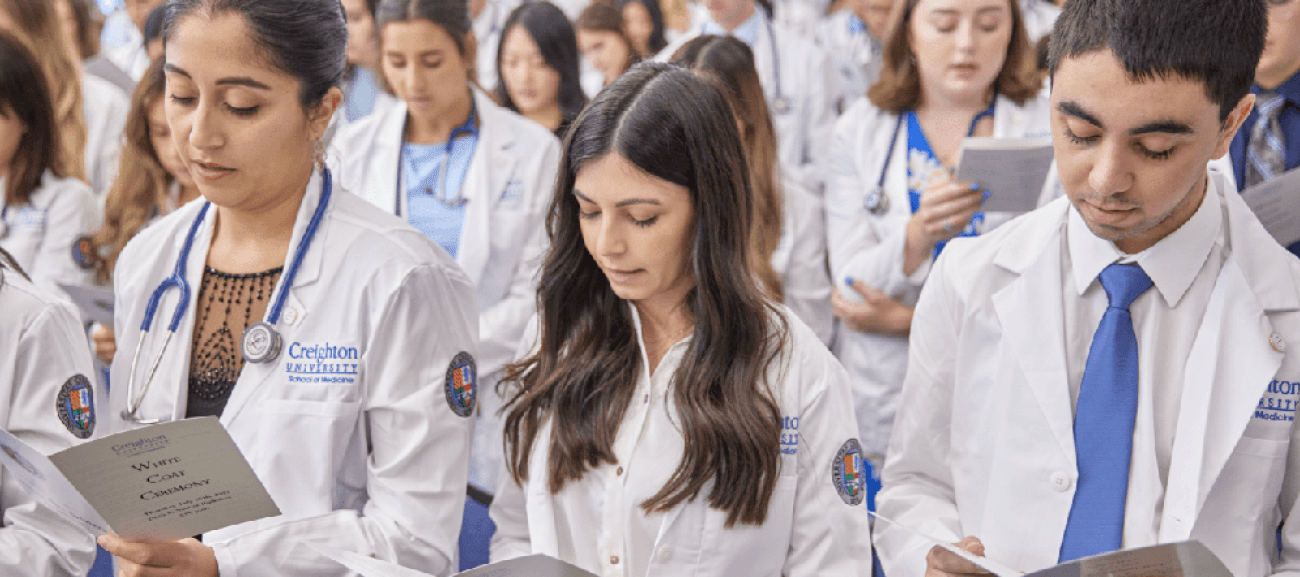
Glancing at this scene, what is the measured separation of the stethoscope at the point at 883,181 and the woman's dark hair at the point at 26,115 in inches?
85.3

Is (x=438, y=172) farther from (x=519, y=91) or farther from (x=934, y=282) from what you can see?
(x=934, y=282)

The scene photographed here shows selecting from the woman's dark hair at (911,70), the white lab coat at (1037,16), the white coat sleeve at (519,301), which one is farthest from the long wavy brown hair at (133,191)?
the white lab coat at (1037,16)

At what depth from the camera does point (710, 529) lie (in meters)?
1.84

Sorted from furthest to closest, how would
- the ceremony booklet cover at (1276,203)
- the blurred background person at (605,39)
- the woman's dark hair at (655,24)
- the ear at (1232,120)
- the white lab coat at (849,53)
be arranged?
the woman's dark hair at (655,24), the blurred background person at (605,39), the white lab coat at (849,53), the ceremony booklet cover at (1276,203), the ear at (1232,120)

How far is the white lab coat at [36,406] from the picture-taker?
1954mm

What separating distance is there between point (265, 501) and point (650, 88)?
90 centimetres

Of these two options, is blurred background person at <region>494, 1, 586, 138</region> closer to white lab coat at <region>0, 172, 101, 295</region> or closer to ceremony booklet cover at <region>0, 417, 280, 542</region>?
white lab coat at <region>0, 172, 101, 295</region>

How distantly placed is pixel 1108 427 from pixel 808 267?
6.31 feet

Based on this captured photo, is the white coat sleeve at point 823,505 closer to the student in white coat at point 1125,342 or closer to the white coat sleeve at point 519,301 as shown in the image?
the student in white coat at point 1125,342

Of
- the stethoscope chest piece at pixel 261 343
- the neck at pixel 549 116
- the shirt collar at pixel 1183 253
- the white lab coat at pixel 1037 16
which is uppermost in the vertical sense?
the white lab coat at pixel 1037 16

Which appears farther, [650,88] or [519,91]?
[519,91]

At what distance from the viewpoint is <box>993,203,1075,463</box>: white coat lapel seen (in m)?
1.81

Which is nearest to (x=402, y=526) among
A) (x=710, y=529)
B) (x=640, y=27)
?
(x=710, y=529)

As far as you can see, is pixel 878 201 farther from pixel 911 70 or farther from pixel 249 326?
pixel 249 326
